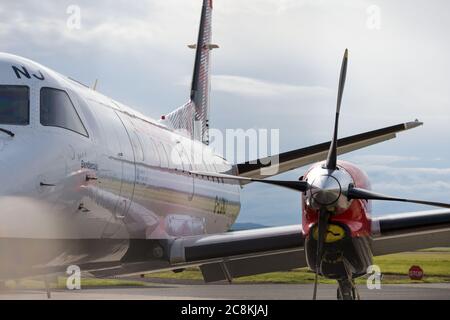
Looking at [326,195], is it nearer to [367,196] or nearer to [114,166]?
[367,196]

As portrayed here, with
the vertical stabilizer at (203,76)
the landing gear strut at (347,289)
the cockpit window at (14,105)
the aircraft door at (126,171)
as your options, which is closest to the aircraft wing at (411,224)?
the landing gear strut at (347,289)

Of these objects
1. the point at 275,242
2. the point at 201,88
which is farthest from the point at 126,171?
the point at 201,88

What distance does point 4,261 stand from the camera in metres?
9.07

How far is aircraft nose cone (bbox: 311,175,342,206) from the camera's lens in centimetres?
1016

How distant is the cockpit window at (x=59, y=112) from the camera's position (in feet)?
31.7

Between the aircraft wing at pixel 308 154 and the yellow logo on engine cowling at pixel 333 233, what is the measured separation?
4.15 meters

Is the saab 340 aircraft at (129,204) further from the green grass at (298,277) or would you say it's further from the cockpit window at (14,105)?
the green grass at (298,277)

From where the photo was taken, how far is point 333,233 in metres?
10.5

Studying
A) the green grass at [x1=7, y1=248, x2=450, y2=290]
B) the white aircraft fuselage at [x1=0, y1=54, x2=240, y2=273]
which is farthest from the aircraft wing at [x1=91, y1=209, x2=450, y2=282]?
the green grass at [x1=7, y1=248, x2=450, y2=290]

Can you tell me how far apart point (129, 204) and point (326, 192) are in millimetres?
3019

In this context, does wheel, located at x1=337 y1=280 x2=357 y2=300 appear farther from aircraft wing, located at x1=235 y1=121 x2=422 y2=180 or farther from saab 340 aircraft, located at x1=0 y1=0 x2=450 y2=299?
aircraft wing, located at x1=235 y1=121 x2=422 y2=180

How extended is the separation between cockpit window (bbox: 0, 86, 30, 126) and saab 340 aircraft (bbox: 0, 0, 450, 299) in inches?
0.5
